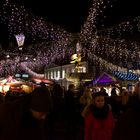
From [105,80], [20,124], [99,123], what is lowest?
[99,123]

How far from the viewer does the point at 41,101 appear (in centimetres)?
397

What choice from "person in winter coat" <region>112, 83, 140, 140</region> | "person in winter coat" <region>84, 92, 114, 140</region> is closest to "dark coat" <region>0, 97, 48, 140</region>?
"person in winter coat" <region>112, 83, 140, 140</region>

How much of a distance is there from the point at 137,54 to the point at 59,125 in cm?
2776

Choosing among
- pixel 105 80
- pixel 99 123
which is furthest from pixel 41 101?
pixel 105 80

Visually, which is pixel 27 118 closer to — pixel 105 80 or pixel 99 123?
pixel 99 123

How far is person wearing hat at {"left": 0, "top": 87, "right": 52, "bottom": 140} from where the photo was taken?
394 cm

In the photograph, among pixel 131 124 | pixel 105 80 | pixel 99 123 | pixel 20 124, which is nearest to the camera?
pixel 131 124

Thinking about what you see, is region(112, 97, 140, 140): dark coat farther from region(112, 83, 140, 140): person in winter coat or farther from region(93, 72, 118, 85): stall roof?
region(93, 72, 118, 85): stall roof

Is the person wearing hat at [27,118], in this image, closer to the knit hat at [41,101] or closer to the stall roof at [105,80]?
the knit hat at [41,101]

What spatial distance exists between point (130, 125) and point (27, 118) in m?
0.98

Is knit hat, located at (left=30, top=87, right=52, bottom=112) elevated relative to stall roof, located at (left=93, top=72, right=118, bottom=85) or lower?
lower

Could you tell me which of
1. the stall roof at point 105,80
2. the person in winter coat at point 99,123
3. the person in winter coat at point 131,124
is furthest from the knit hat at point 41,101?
the stall roof at point 105,80

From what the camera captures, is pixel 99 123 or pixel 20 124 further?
pixel 99 123

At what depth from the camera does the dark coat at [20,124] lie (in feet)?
12.9
